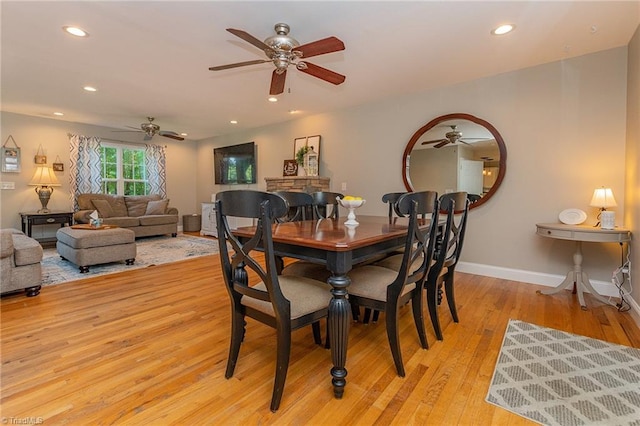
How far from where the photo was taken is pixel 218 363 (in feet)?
5.82

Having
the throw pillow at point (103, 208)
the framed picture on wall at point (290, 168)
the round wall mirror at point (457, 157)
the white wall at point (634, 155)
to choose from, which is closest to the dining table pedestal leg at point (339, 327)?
the white wall at point (634, 155)

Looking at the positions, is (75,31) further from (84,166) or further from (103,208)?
(84,166)

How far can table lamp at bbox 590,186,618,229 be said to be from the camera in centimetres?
263

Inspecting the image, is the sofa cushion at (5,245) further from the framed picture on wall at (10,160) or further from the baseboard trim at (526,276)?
the baseboard trim at (526,276)

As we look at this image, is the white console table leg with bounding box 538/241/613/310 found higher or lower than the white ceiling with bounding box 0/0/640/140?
lower

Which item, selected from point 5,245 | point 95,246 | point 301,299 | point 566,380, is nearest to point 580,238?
point 566,380

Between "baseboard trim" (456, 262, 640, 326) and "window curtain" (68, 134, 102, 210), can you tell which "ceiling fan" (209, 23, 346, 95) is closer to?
"baseboard trim" (456, 262, 640, 326)

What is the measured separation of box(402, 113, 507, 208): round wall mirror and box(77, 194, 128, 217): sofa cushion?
18.2 ft

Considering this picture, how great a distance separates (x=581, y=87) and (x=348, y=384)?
11.8 ft

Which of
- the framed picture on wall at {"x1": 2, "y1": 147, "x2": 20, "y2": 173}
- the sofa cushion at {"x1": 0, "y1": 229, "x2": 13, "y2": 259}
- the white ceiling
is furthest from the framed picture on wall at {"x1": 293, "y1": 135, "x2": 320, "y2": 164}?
the framed picture on wall at {"x1": 2, "y1": 147, "x2": 20, "y2": 173}

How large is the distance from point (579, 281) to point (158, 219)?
261 inches

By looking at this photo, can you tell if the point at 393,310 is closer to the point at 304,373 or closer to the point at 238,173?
the point at 304,373

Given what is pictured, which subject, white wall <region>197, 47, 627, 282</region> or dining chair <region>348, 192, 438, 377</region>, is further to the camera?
white wall <region>197, 47, 627, 282</region>

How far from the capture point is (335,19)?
7.77 feet
